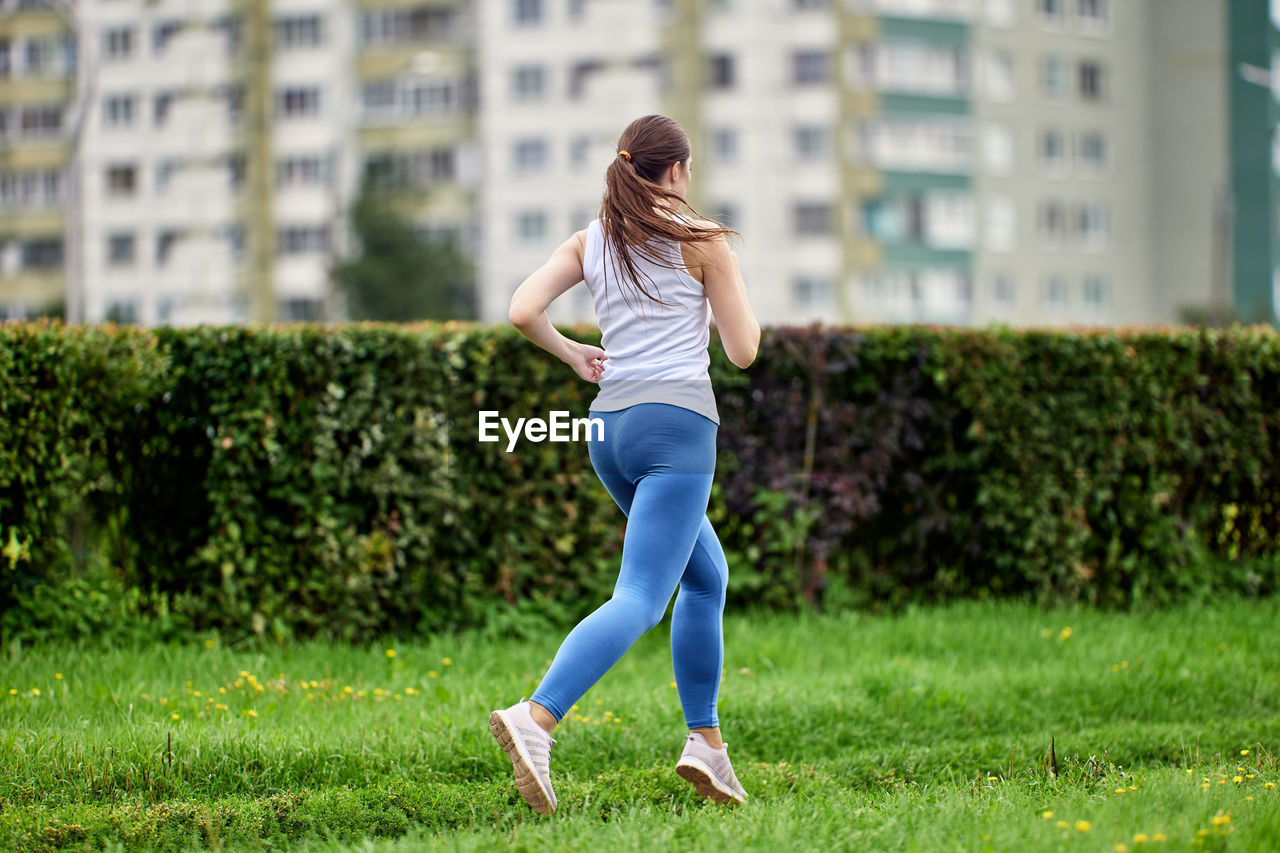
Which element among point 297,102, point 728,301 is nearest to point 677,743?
point 728,301

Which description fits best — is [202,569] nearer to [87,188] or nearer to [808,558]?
[808,558]

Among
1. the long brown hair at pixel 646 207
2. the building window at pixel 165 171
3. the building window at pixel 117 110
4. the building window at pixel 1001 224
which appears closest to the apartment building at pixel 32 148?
the building window at pixel 117 110

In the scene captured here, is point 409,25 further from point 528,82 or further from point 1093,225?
point 1093,225

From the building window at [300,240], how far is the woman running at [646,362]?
50.7 m

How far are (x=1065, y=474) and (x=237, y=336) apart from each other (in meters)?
4.96

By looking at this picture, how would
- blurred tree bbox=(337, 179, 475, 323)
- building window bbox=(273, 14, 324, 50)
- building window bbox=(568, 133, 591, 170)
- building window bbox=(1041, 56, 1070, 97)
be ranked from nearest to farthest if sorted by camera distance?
blurred tree bbox=(337, 179, 475, 323) < building window bbox=(568, 133, 591, 170) < building window bbox=(273, 14, 324, 50) < building window bbox=(1041, 56, 1070, 97)

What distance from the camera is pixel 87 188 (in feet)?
184

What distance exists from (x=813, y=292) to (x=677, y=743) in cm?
4555

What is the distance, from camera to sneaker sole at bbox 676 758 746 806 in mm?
3703

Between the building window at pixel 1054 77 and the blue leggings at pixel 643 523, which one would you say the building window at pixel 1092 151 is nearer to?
the building window at pixel 1054 77

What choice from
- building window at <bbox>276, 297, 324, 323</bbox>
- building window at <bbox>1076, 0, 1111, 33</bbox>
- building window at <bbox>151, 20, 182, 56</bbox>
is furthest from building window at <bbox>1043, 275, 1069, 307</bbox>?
building window at <bbox>151, 20, 182, 56</bbox>

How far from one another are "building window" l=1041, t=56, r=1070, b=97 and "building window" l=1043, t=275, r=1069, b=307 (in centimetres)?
861

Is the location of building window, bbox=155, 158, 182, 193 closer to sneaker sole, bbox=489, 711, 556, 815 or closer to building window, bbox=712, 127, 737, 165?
building window, bbox=712, 127, 737, 165

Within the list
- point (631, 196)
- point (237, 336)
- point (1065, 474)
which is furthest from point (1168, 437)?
point (237, 336)
